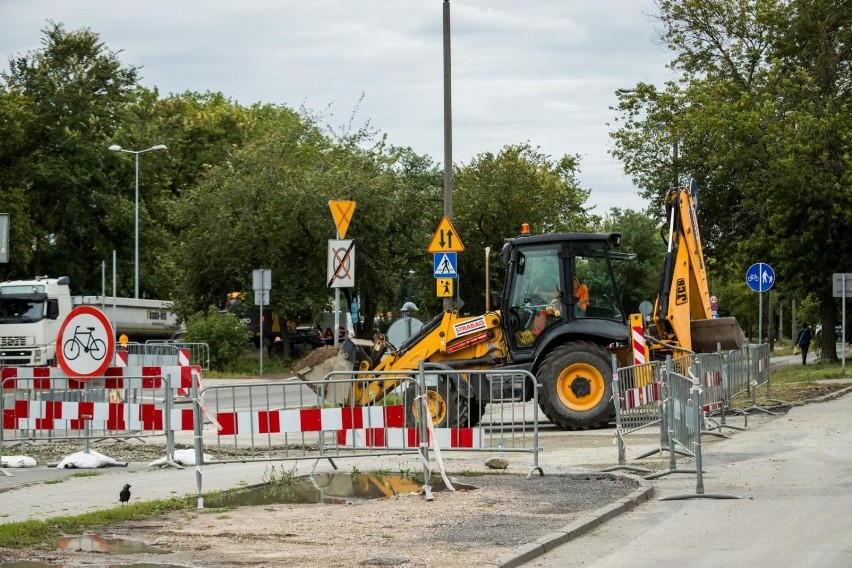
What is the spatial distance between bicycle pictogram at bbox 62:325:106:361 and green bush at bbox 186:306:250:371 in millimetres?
25520

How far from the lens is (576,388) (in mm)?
20047

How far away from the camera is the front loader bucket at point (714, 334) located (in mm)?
21688

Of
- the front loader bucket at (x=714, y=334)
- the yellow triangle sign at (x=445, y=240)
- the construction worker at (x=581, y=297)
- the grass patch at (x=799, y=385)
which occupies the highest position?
the yellow triangle sign at (x=445, y=240)

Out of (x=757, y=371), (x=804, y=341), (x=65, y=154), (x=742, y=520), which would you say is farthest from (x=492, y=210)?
(x=742, y=520)

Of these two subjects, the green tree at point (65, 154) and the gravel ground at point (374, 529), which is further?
the green tree at point (65, 154)

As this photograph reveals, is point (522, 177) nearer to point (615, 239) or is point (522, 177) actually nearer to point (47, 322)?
point (47, 322)

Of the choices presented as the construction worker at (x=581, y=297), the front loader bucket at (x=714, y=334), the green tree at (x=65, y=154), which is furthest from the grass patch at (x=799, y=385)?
the green tree at (x=65, y=154)

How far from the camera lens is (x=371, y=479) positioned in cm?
1367

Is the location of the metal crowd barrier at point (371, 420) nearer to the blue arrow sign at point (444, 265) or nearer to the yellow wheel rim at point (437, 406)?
the yellow wheel rim at point (437, 406)

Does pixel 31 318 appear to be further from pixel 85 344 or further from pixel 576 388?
pixel 85 344

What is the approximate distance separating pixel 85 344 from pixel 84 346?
26mm

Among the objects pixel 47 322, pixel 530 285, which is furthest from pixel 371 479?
pixel 47 322

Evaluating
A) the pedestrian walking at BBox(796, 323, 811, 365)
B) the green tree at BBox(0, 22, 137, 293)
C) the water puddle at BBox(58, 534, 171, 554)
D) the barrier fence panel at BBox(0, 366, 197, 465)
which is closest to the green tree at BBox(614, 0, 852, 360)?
the pedestrian walking at BBox(796, 323, 811, 365)

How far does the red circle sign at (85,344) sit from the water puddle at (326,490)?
9.84ft
